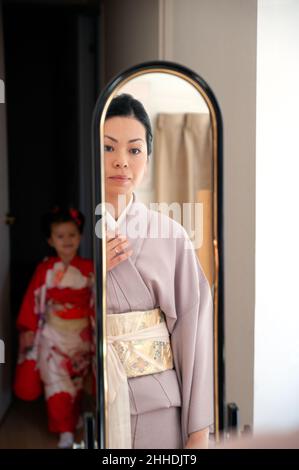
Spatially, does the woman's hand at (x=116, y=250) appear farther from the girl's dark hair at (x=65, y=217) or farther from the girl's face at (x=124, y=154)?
the girl's dark hair at (x=65, y=217)

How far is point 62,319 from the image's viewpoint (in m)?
1.89

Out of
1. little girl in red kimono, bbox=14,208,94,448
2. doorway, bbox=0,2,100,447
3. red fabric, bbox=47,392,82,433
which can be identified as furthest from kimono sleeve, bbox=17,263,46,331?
doorway, bbox=0,2,100,447

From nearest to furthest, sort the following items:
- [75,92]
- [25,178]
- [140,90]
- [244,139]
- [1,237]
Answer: [140,90], [244,139], [1,237], [75,92], [25,178]

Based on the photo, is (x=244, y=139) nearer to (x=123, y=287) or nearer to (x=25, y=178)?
(x=123, y=287)

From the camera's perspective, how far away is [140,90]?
1.18 m

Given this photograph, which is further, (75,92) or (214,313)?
(75,92)

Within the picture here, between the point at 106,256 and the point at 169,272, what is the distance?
0.52 ft

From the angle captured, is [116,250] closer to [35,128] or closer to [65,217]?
[65,217]

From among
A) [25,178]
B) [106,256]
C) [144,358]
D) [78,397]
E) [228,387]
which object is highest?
[25,178]

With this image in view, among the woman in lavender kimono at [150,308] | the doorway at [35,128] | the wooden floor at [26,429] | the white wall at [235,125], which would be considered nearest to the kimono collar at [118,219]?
the woman in lavender kimono at [150,308]

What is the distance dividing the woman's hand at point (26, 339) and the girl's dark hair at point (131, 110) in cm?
102

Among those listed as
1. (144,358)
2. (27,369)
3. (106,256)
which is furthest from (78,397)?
(106,256)

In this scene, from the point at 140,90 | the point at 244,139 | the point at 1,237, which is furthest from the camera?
the point at 1,237

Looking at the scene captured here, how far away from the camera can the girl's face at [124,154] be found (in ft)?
3.88
